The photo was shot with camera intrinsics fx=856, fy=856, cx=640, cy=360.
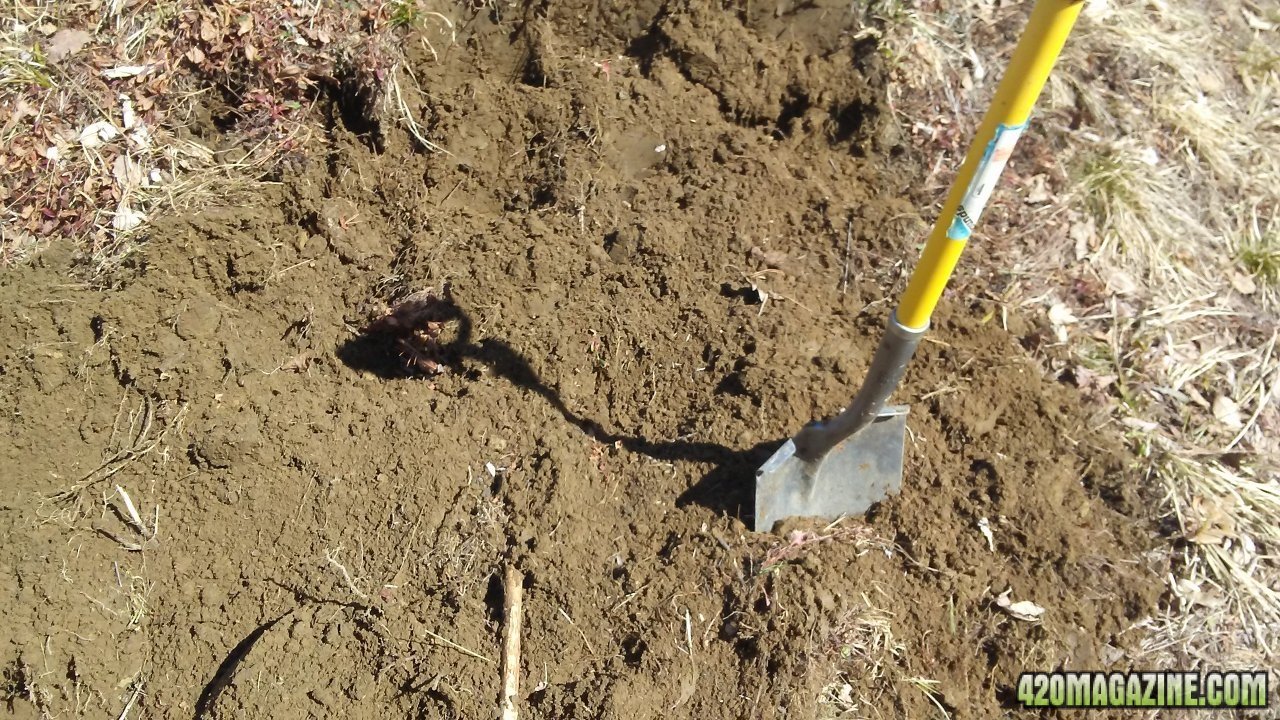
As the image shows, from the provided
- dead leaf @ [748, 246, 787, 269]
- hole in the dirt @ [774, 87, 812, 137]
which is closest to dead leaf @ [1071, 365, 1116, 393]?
dead leaf @ [748, 246, 787, 269]

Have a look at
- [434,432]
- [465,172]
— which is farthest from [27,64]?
[434,432]

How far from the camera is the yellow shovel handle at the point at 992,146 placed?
169 cm

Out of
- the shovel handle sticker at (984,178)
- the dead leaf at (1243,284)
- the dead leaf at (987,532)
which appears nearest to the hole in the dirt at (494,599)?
the dead leaf at (987,532)

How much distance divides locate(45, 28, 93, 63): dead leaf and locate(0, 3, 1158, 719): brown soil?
40.0 inches

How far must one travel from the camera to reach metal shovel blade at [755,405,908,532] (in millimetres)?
2760

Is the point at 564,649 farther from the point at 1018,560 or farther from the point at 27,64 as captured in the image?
the point at 27,64

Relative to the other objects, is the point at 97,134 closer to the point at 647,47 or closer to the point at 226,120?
the point at 226,120

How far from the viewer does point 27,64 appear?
3656 millimetres

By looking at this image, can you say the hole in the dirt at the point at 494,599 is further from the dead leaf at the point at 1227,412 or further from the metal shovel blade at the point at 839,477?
the dead leaf at the point at 1227,412

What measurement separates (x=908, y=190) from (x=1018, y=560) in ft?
4.97

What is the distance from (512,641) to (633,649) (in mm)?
379

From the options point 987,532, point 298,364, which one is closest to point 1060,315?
point 987,532

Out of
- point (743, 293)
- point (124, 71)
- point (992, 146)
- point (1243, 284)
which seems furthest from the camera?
point (124, 71)

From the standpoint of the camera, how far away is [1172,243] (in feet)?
11.7
